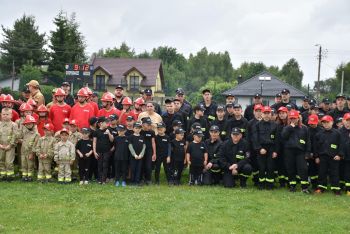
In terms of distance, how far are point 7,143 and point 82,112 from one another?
Result: 2.10 meters

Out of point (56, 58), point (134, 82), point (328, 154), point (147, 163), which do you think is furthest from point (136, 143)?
point (134, 82)

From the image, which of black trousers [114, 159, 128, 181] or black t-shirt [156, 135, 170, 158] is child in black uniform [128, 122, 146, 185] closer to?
black trousers [114, 159, 128, 181]

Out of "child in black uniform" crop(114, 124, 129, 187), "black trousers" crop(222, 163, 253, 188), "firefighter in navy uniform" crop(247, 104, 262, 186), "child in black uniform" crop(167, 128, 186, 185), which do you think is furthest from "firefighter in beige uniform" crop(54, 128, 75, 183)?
"firefighter in navy uniform" crop(247, 104, 262, 186)

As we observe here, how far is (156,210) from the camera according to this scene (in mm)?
9000

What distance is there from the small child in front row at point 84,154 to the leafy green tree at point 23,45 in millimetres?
40109

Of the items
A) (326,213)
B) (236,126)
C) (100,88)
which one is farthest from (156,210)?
(100,88)

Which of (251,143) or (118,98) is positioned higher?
(118,98)

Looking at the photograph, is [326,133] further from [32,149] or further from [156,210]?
[32,149]

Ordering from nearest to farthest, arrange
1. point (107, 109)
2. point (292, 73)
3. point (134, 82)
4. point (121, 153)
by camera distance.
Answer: point (121, 153) → point (107, 109) → point (134, 82) → point (292, 73)

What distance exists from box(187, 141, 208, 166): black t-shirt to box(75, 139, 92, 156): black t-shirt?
8.63ft

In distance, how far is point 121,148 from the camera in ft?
38.5

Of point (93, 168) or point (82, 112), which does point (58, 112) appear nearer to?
→ point (82, 112)

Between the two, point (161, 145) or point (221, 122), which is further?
point (221, 122)

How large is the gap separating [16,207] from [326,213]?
630 cm
